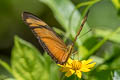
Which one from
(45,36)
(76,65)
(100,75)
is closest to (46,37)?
(45,36)

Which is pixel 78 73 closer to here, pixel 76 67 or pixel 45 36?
pixel 76 67

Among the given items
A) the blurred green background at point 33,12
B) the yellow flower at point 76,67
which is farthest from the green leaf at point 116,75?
the blurred green background at point 33,12

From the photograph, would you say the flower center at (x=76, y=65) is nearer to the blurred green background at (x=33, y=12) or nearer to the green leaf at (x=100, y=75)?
the green leaf at (x=100, y=75)

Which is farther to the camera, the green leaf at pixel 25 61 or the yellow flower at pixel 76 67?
the green leaf at pixel 25 61

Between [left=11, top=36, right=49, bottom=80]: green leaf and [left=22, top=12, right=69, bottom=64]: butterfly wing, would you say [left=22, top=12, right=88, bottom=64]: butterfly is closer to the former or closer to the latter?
[left=22, top=12, right=69, bottom=64]: butterfly wing

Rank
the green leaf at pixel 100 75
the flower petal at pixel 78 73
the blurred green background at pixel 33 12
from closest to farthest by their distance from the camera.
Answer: the flower petal at pixel 78 73 → the green leaf at pixel 100 75 → the blurred green background at pixel 33 12

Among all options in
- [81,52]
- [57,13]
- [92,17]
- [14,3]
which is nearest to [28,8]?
[14,3]

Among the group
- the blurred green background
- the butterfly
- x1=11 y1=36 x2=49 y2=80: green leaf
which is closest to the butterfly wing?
the butterfly
